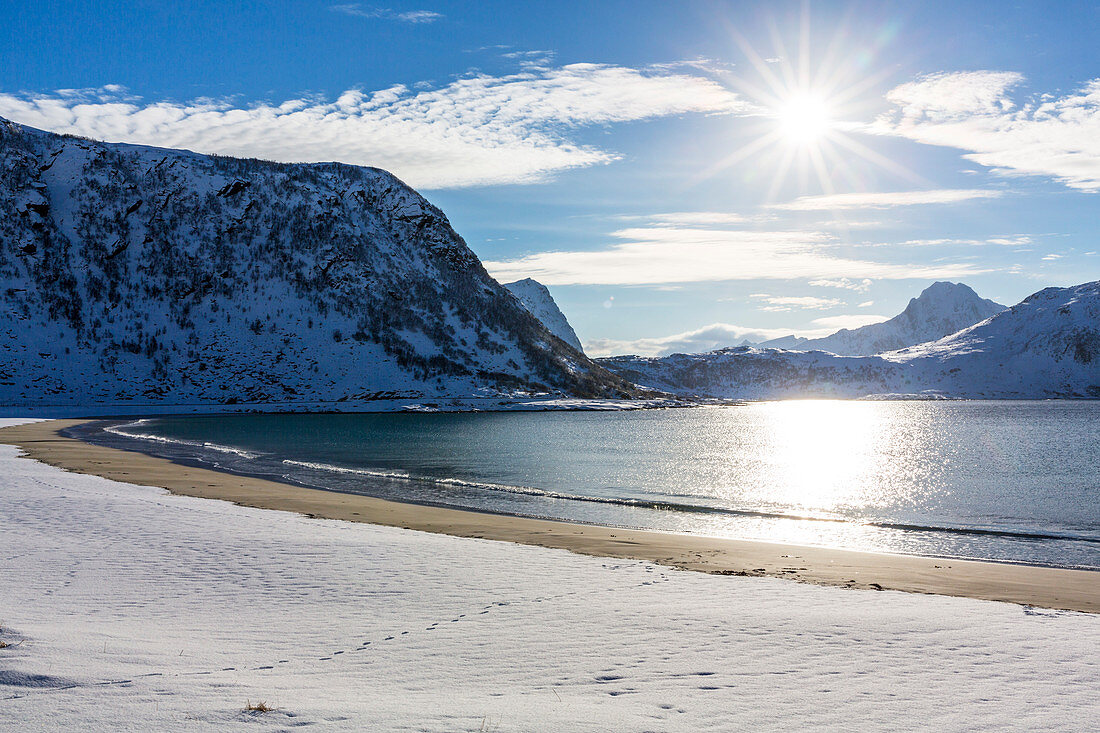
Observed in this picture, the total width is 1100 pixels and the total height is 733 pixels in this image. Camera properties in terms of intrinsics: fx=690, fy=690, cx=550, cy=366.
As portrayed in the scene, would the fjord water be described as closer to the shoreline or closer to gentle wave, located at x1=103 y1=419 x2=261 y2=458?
gentle wave, located at x1=103 y1=419 x2=261 y2=458

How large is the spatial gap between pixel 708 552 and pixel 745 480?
94.5ft

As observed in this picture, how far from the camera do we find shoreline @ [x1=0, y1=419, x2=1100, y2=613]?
1847 centimetres

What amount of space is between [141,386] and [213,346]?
78.5 feet

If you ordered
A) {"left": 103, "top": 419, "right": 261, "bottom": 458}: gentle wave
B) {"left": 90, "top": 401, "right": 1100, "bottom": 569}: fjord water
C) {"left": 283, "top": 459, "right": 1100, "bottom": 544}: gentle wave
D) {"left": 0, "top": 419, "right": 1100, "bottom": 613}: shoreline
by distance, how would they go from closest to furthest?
1. {"left": 0, "top": 419, "right": 1100, "bottom": 613}: shoreline
2. {"left": 283, "top": 459, "right": 1100, "bottom": 544}: gentle wave
3. {"left": 90, "top": 401, "right": 1100, "bottom": 569}: fjord water
4. {"left": 103, "top": 419, "right": 261, "bottom": 458}: gentle wave

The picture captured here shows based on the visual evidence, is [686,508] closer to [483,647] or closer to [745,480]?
[745,480]

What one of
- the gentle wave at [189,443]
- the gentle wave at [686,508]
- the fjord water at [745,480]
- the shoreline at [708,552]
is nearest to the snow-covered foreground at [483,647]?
Result: the shoreline at [708,552]

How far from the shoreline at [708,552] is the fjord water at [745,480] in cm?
338

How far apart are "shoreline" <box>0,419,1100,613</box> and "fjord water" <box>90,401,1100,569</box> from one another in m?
3.38

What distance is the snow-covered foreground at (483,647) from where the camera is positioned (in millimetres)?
8453

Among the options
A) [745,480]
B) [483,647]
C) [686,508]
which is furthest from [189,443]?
[483,647]

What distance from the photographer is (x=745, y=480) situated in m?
50.0

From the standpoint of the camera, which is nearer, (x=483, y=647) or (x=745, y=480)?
(x=483, y=647)

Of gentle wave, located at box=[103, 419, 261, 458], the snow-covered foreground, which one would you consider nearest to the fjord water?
gentle wave, located at box=[103, 419, 261, 458]

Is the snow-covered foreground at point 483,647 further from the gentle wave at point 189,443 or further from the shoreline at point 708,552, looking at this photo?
the gentle wave at point 189,443
